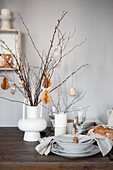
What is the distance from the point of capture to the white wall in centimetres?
195

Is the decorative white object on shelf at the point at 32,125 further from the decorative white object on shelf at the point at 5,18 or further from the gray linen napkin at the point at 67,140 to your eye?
the decorative white object on shelf at the point at 5,18

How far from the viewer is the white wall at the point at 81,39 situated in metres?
1.95

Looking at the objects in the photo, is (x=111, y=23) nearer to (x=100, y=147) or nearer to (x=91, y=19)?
(x=91, y=19)

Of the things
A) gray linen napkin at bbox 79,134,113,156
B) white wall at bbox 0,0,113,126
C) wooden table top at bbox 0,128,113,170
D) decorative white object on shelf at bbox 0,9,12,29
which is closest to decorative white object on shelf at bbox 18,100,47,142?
wooden table top at bbox 0,128,113,170

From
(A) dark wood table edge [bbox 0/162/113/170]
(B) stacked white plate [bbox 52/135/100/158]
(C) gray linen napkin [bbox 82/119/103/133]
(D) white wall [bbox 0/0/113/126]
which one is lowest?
(A) dark wood table edge [bbox 0/162/113/170]

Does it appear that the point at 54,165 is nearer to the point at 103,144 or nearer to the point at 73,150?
the point at 73,150

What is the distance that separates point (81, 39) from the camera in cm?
196

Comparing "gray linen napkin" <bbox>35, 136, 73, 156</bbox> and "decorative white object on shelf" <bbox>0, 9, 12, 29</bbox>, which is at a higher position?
"decorative white object on shelf" <bbox>0, 9, 12, 29</bbox>

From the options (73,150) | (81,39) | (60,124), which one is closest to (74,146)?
(73,150)

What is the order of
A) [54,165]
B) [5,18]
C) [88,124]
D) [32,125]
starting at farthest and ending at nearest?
[5,18] < [88,124] < [32,125] < [54,165]

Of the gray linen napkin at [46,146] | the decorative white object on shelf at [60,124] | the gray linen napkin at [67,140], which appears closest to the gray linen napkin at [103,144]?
the gray linen napkin at [67,140]

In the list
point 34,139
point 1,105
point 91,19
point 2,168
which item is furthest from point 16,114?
point 91,19

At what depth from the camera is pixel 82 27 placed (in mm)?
1956

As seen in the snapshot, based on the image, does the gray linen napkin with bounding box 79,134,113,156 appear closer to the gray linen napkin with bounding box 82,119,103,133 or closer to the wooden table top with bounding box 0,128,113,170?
the wooden table top with bounding box 0,128,113,170
